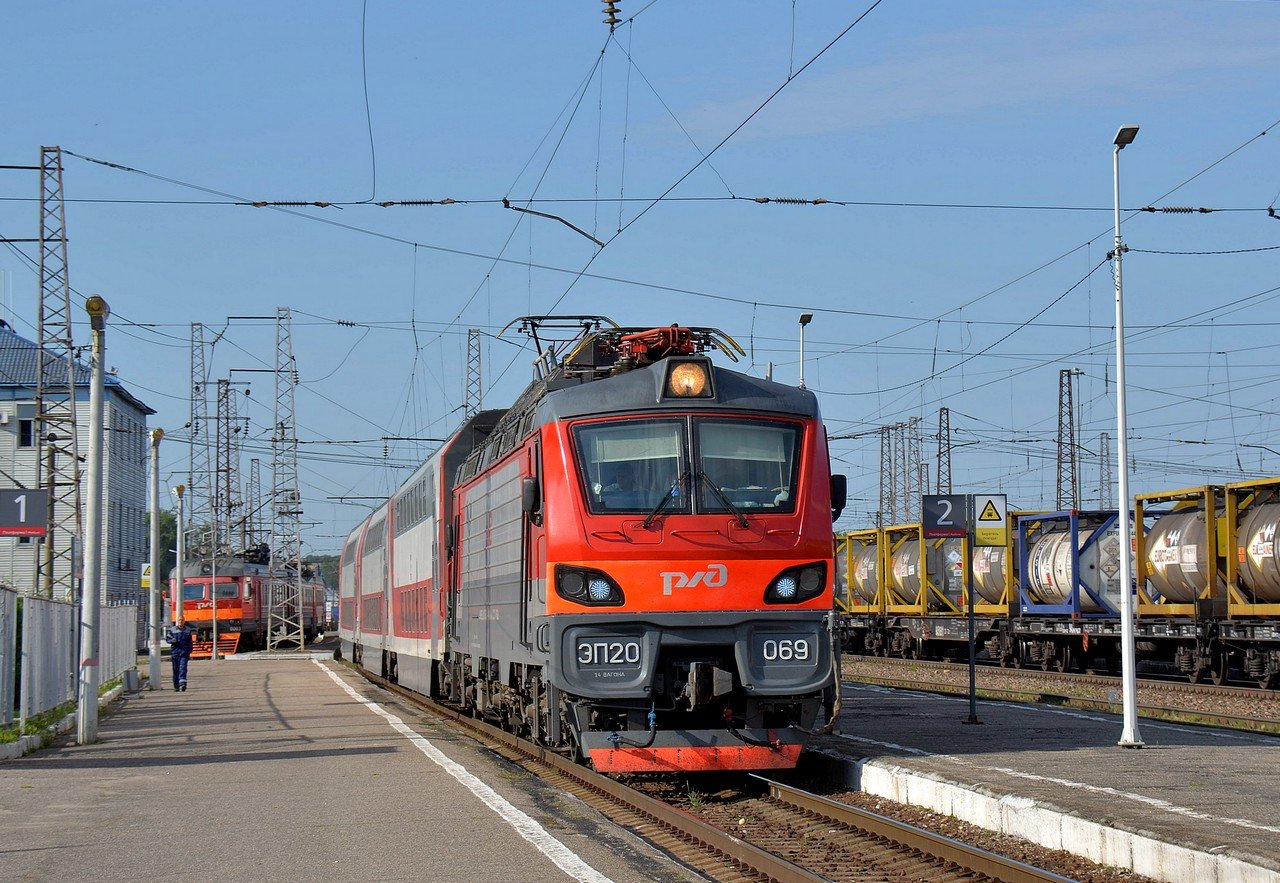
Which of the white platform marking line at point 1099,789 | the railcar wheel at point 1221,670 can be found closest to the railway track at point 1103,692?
the railcar wheel at point 1221,670

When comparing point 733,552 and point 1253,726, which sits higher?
point 733,552

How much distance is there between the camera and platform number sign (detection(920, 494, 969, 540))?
16.9m

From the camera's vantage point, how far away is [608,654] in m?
11.7

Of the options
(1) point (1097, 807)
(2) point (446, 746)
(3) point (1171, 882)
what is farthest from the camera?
(2) point (446, 746)

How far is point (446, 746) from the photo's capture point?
53.4 ft

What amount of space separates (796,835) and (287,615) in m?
52.6

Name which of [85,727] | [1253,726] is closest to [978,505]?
[1253,726]

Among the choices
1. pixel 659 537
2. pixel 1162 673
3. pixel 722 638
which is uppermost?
pixel 659 537

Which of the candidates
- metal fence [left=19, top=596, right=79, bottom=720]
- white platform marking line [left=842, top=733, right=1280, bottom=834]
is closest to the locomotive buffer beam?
white platform marking line [left=842, top=733, right=1280, bottom=834]

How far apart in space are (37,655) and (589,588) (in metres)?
10.2

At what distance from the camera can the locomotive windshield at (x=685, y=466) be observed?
39.8 ft

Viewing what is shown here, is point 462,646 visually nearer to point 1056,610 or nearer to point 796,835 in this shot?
point 796,835

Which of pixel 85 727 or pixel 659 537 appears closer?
pixel 659 537

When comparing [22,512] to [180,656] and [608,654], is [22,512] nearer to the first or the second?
[180,656]
